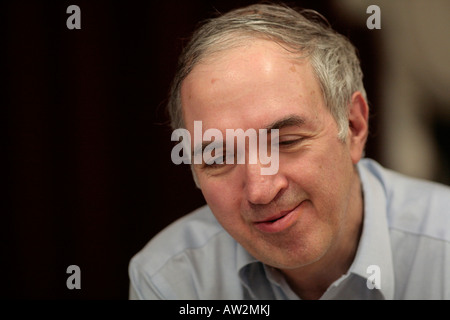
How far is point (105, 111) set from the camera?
202 centimetres

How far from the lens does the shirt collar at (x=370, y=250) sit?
1238 mm

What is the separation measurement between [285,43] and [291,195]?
0.33 m

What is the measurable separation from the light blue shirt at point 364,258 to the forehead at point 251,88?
0.38 meters

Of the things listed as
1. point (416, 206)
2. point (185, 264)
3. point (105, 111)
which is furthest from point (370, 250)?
point (105, 111)

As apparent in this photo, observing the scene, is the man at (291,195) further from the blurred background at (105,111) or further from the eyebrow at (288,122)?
the blurred background at (105,111)

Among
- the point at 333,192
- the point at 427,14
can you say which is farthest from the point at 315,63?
the point at 427,14

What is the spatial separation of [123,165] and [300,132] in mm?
1096

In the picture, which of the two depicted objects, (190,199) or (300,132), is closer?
(300,132)

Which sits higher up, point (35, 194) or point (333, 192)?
point (333, 192)

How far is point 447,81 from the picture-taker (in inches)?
81.4

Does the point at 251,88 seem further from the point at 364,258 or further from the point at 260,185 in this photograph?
the point at 364,258

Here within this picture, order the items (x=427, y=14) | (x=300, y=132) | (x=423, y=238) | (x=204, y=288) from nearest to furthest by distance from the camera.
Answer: (x=300, y=132)
(x=423, y=238)
(x=204, y=288)
(x=427, y=14)

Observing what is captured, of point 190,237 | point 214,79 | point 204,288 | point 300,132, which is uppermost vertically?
point 214,79
